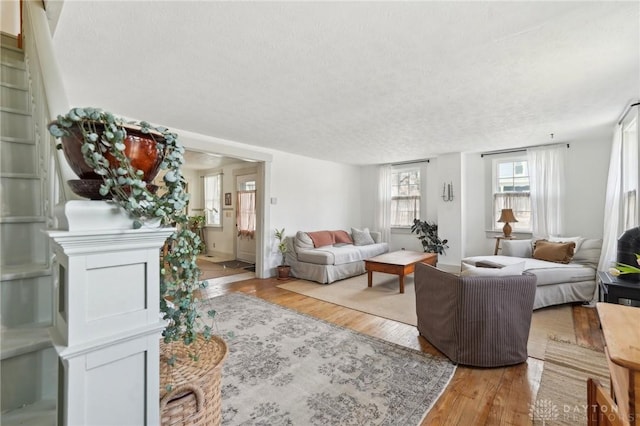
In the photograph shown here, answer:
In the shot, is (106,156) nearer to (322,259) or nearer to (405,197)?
(322,259)

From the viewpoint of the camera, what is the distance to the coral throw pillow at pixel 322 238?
5598 millimetres

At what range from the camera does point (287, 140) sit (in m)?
4.70

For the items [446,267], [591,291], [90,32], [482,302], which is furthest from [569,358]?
[90,32]

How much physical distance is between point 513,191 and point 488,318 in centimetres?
424

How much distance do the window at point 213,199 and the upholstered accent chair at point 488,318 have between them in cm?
659

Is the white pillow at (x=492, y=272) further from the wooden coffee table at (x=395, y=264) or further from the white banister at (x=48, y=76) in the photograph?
the white banister at (x=48, y=76)

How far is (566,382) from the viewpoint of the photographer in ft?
6.83

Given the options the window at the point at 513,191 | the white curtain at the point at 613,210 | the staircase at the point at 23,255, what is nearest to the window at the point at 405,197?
the window at the point at 513,191

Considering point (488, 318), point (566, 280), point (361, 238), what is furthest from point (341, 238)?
point (488, 318)

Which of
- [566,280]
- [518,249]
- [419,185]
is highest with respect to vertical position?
[419,185]

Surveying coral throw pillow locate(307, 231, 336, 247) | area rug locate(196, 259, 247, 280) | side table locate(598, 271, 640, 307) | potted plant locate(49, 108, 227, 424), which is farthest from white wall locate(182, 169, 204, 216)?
side table locate(598, 271, 640, 307)

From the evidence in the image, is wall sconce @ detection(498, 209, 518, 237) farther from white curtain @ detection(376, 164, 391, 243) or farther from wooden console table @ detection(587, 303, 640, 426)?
wooden console table @ detection(587, 303, 640, 426)

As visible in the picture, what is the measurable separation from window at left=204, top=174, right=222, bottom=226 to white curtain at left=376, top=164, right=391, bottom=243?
4.20 metres

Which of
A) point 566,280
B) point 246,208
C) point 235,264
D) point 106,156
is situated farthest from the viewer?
point 246,208
